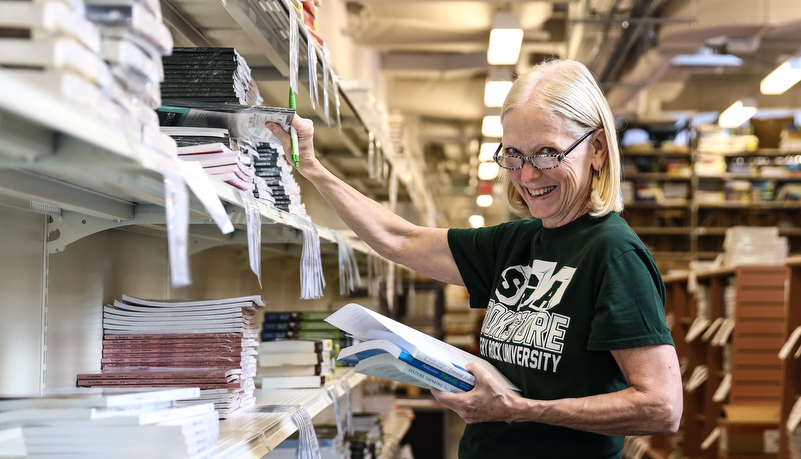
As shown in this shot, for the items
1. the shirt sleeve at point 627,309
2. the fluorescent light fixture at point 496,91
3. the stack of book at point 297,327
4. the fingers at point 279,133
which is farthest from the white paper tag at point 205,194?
the fluorescent light fixture at point 496,91

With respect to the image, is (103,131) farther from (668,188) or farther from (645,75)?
(668,188)

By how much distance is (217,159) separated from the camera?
150 cm

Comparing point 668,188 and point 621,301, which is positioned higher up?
point 668,188

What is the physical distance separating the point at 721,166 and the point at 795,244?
1441mm

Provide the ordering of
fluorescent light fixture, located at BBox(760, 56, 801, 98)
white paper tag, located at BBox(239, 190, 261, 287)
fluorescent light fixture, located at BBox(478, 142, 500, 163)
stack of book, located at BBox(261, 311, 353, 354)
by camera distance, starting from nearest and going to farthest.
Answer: white paper tag, located at BBox(239, 190, 261, 287)
stack of book, located at BBox(261, 311, 353, 354)
fluorescent light fixture, located at BBox(760, 56, 801, 98)
fluorescent light fixture, located at BBox(478, 142, 500, 163)

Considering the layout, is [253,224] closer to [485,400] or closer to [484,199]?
[485,400]

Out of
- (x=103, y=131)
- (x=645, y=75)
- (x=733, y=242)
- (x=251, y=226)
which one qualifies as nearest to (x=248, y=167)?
(x=251, y=226)

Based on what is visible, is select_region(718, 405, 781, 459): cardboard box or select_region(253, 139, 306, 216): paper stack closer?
select_region(253, 139, 306, 216): paper stack

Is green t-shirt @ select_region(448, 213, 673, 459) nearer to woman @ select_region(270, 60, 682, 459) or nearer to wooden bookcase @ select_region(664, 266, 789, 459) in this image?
woman @ select_region(270, 60, 682, 459)

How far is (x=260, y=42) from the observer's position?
1.93 m

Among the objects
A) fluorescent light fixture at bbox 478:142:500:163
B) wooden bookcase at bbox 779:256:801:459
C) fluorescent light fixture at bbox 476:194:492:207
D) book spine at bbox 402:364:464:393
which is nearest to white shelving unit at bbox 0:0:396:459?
book spine at bbox 402:364:464:393

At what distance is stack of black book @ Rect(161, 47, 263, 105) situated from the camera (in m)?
1.61

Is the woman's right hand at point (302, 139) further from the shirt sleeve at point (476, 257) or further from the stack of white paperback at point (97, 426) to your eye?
the stack of white paperback at point (97, 426)

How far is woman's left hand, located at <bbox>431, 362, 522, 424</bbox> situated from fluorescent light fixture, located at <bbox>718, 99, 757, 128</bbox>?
7.73m
